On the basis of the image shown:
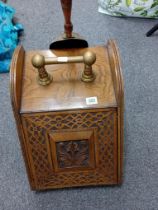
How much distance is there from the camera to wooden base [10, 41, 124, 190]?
1.06m

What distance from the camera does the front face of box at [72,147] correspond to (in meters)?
1.08

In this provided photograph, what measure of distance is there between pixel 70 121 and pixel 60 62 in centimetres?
20

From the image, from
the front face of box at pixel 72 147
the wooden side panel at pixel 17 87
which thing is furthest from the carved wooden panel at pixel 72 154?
the wooden side panel at pixel 17 87

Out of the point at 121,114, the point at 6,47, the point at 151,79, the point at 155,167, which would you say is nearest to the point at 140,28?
the point at 151,79

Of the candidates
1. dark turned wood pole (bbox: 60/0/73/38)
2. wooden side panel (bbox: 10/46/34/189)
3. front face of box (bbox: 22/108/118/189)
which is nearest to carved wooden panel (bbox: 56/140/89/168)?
front face of box (bbox: 22/108/118/189)

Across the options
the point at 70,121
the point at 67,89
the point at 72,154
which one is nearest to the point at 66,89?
the point at 67,89

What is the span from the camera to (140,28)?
2135mm

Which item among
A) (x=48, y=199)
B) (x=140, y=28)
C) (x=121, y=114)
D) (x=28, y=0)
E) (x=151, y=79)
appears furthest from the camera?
(x=28, y=0)

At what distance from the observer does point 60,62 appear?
106 centimetres

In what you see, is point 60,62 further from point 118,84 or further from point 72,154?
point 72,154

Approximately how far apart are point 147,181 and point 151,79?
25.5 inches

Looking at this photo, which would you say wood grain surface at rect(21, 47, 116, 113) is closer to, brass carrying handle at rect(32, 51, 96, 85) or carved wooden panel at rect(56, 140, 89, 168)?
brass carrying handle at rect(32, 51, 96, 85)

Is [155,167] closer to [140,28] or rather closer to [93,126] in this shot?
[93,126]

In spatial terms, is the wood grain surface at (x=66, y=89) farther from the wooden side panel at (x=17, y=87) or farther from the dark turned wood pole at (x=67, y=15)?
the dark turned wood pole at (x=67, y=15)
